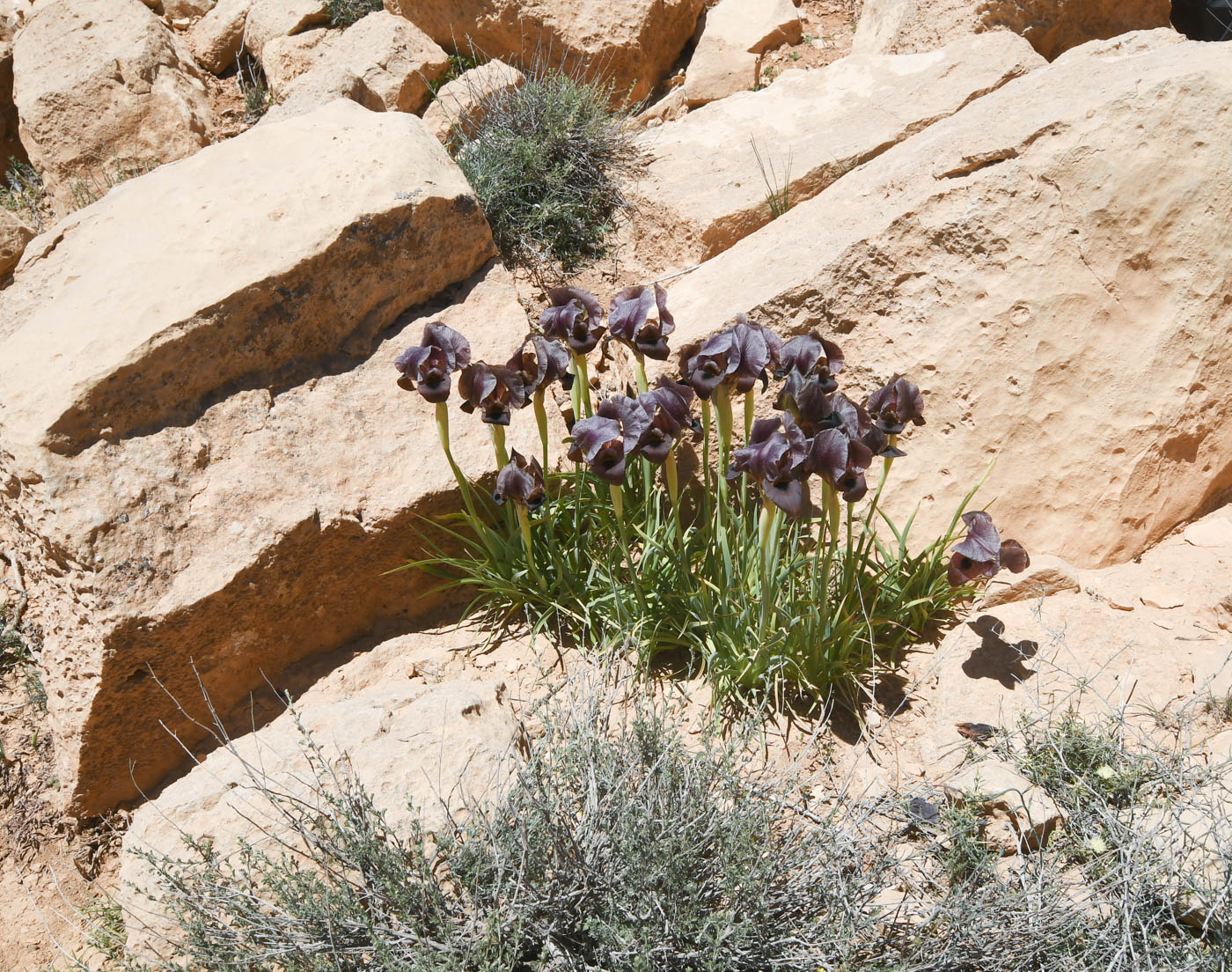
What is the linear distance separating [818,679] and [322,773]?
4.91 feet

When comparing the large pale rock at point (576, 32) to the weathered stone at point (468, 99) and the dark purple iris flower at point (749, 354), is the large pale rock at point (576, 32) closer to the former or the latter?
the weathered stone at point (468, 99)

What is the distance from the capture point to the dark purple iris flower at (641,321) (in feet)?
9.59

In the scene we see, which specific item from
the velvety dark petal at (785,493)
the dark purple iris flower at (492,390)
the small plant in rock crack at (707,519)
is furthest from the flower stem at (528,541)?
the velvety dark petal at (785,493)

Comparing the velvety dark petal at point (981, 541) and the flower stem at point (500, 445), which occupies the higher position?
the flower stem at point (500, 445)

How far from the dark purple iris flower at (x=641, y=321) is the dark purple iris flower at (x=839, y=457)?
726 millimetres

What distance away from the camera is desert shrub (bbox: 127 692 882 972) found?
225 centimetres

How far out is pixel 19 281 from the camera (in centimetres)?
367

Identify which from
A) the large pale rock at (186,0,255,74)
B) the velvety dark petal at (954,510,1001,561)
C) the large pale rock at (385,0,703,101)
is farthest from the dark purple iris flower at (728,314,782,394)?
the large pale rock at (186,0,255,74)

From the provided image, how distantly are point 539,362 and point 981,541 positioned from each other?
1412mm

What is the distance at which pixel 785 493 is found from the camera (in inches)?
93.8

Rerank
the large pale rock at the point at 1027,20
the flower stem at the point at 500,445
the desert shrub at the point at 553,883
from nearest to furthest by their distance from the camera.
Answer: the desert shrub at the point at 553,883, the flower stem at the point at 500,445, the large pale rock at the point at 1027,20

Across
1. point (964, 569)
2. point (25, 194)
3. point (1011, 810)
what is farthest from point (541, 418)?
point (25, 194)

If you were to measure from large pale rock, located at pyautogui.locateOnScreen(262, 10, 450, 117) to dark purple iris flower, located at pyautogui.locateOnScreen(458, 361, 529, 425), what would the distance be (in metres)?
3.46

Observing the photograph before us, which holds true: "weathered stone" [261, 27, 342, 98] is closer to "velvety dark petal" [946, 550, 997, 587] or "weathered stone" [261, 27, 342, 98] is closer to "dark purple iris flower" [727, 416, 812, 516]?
"dark purple iris flower" [727, 416, 812, 516]
